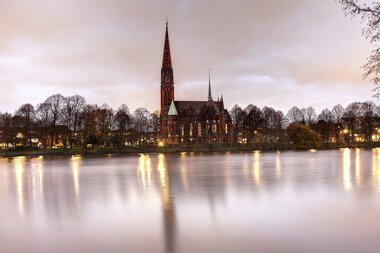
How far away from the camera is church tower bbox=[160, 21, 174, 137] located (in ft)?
465

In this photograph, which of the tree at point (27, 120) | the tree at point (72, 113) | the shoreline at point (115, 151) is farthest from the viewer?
the tree at point (72, 113)

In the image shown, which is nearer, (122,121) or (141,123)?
(122,121)

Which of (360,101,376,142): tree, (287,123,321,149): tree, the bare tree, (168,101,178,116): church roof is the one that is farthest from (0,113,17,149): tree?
the bare tree

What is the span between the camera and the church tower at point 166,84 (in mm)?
141750

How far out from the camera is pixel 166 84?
143375mm

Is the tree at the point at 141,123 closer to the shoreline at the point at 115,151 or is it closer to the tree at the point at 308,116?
the shoreline at the point at 115,151

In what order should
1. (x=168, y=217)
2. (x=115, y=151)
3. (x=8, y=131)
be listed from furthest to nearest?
(x=8, y=131), (x=115, y=151), (x=168, y=217)

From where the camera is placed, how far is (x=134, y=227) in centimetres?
1284

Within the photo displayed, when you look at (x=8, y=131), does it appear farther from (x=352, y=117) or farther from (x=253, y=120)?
(x=352, y=117)

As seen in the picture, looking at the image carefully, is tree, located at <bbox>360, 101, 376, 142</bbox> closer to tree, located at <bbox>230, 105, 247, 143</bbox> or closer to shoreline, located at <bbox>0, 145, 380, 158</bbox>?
shoreline, located at <bbox>0, 145, 380, 158</bbox>

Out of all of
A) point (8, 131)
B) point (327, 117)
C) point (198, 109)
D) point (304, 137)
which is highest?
point (198, 109)

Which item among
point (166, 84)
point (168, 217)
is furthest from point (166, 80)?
point (168, 217)

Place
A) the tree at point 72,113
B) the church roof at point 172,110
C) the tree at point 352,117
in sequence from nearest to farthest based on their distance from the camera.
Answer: the tree at point 72,113 → the tree at point 352,117 → the church roof at point 172,110

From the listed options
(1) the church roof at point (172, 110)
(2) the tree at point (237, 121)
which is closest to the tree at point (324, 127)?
(2) the tree at point (237, 121)
